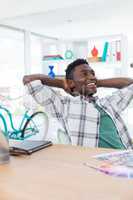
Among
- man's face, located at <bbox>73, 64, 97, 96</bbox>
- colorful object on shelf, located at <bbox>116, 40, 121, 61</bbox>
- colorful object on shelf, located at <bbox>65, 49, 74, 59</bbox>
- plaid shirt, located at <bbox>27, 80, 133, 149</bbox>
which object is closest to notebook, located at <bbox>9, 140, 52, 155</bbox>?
plaid shirt, located at <bbox>27, 80, 133, 149</bbox>

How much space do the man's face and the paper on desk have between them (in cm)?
74

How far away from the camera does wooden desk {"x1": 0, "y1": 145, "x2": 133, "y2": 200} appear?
2.25 feet

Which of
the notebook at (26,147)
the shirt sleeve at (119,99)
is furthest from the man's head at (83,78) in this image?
Answer: the notebook at (26,147)

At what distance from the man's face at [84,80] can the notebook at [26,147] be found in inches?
25.1

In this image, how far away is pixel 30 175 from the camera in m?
0.83

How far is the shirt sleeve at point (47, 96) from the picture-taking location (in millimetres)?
1694

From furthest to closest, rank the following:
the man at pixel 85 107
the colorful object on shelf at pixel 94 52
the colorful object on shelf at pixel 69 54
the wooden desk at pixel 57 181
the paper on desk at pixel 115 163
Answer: the colorful object on shelf at pixel 69 54 < the colorful object on shelf at pixel 94 52 < the man at pixel 85 107 < the paper on desk at pixel 115 163 < the wooden desk at pixel 57 181

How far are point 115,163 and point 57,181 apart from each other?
0.71 feet

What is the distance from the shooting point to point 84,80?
1.74 meters

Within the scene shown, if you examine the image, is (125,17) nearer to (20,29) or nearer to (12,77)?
(20,29)

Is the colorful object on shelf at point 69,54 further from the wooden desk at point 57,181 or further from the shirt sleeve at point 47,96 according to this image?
the wooden desk at point 57,181

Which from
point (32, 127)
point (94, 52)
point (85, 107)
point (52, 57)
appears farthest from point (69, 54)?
point (85, 107)

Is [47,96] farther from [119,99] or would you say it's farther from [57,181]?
[57,181]

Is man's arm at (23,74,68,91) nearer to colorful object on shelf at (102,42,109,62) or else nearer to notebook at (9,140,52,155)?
notebook at (9,140,52,155)
